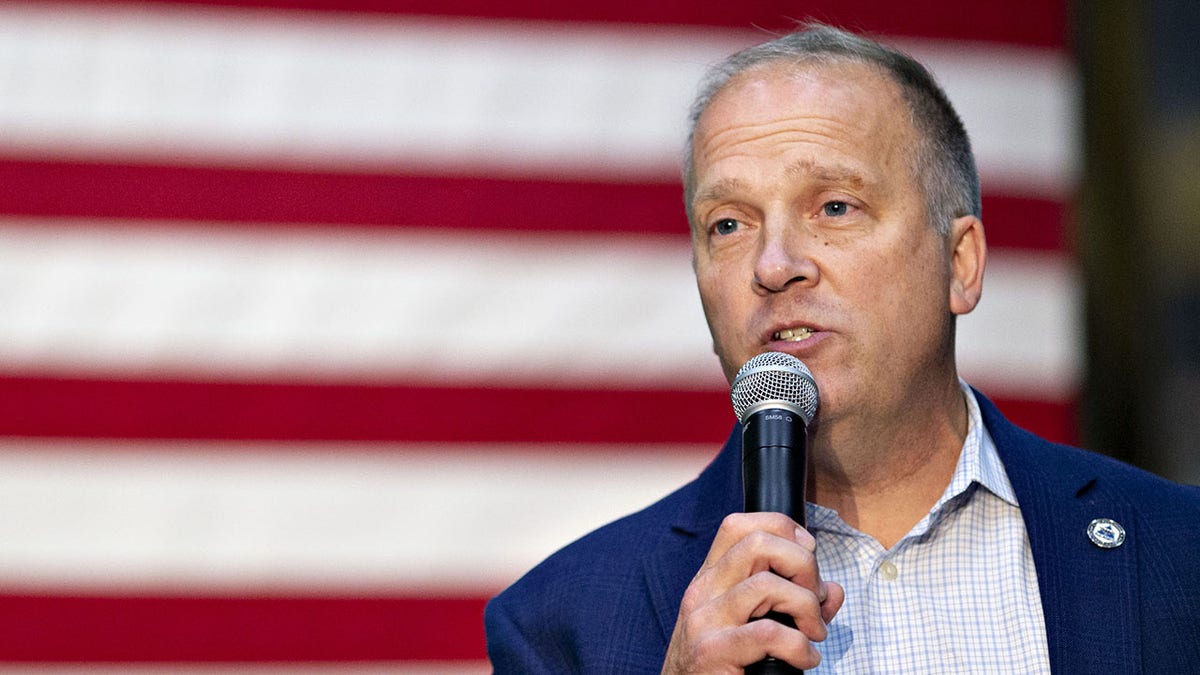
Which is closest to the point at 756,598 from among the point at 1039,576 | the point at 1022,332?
the point at 1039,576

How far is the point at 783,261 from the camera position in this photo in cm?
160

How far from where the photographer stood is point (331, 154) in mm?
3232

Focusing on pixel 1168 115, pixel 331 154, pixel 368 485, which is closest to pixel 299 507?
pixel 368 485

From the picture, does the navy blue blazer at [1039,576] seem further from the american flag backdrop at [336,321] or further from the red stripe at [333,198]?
the red stripe at [333,198]

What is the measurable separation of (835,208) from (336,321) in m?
1.76

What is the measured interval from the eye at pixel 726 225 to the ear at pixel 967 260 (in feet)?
1.08

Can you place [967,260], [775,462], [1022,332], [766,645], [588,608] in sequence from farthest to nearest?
[1022,332]
[967,260]
[588,608]
[775,462]
[766,645]

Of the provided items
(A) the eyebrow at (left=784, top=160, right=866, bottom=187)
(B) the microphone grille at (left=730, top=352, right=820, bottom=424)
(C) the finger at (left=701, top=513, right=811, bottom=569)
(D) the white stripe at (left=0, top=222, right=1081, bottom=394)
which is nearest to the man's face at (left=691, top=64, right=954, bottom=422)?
(A) the eyebrow at (left=784, top=160, right=866, bottom=187)

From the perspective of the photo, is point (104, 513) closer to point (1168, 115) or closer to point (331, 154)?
point (331, 154)

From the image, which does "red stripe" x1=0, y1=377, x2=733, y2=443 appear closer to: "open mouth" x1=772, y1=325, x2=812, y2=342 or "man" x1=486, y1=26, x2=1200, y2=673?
"man" x1=486, y1=26, x2=1200, y2=673

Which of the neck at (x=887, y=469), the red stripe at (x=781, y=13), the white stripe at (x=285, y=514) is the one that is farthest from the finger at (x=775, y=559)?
the red stripe at (x=781, y=13)

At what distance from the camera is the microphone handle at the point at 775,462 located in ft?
4.15

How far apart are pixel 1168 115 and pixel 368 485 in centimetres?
243

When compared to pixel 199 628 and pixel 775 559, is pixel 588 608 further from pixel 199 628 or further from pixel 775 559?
pixel 199 628
